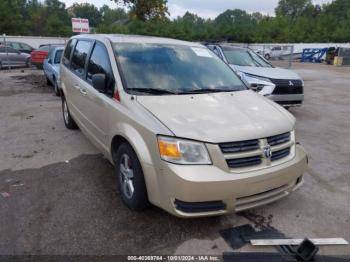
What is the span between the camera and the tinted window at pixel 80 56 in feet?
15.5

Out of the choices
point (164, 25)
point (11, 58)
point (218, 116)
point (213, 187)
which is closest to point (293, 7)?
point (164, 25)

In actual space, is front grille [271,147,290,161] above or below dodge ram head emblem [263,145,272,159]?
below

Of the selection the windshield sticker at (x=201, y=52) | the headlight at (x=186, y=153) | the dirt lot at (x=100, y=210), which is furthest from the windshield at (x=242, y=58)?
the headlight at (x=186, y=153)

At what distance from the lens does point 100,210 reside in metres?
3.40

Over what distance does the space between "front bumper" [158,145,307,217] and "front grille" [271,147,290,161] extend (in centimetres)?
9

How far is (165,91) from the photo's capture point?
3.51 m

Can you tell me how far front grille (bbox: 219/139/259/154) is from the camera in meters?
2.79

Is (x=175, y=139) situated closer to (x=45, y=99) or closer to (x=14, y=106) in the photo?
(x=14, y=106)

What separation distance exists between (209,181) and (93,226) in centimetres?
127

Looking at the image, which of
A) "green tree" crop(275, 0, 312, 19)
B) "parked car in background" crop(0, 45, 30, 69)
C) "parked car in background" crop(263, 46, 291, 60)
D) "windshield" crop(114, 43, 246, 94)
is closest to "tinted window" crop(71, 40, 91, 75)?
"windshield" crop(114, 43, 246, 94)

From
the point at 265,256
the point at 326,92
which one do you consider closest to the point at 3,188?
the point at 265,256

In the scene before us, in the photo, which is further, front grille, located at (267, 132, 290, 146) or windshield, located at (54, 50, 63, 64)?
windshield, located at (54, 50, 63, 64)

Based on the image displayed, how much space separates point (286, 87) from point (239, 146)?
16.5 feet

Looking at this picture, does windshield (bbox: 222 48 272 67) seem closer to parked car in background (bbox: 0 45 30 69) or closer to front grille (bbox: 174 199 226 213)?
front grille (bbox: 174 199 226 213)
